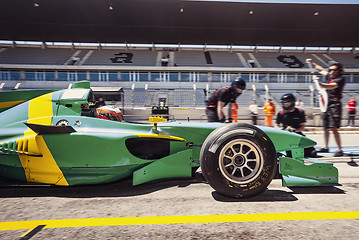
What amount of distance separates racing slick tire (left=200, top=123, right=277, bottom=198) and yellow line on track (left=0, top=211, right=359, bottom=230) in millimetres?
287

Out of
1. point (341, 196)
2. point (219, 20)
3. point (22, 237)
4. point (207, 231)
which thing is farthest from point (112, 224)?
point (219, 20)

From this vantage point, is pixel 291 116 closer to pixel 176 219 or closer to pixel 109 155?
pixel 176 219

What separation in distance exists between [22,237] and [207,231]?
123cm

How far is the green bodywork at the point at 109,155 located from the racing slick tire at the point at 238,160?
0.28 meters

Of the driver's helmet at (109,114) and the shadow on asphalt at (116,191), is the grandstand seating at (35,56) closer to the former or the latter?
the driver's helmet at (109,114)

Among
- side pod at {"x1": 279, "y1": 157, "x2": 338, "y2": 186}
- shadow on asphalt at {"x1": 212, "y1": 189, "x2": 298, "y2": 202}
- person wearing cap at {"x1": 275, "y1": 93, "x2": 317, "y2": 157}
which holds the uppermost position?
person wearing cap at {"x1": 275, "y1": 93, "x2": 317, "y2": 157}

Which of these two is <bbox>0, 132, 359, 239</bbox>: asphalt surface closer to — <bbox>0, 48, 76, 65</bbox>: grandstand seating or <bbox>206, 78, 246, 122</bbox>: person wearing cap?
<bbox>206, 78, 246, 122</bbox>: person wearing cap

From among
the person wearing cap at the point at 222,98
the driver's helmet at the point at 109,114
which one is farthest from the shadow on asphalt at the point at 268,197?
the person wearing cap at the point at 222,98

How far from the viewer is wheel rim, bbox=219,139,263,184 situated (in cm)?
189

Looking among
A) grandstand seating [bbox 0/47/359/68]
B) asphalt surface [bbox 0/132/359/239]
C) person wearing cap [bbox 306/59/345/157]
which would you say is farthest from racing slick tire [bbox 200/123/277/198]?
grandstand seating [bbox 0/47/359/68]

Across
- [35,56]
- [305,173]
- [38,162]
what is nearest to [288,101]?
[305,173]

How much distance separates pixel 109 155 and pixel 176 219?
0.91 m

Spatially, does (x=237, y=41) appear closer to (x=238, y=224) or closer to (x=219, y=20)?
(x=219, y=20)

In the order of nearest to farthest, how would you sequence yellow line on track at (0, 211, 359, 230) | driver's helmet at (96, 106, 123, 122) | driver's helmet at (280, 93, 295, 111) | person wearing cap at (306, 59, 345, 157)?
yellow line on track at (0, 211, 359, 230) < driver's helmet at (96, 106, 123, 122) < person wearing cap at (306, 59, 345, 157) < driver's helmet at (280, 93, 295, 111)
